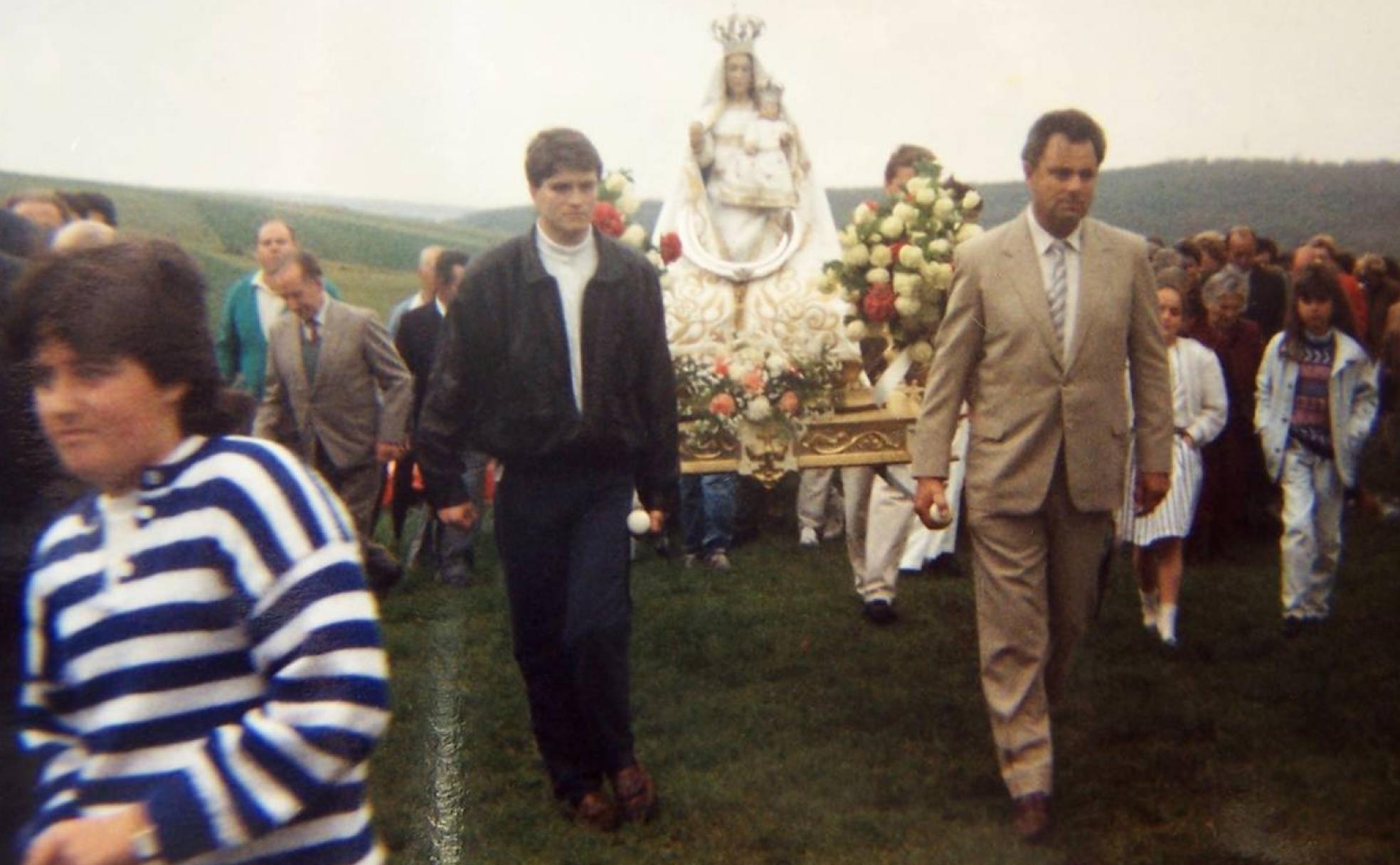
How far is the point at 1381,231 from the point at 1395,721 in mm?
2360

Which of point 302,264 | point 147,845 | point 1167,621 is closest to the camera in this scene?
point 147,845

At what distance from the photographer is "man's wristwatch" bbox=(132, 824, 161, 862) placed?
1.71m

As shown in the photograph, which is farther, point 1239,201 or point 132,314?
point 1239,201

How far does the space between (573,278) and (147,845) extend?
3.00 m

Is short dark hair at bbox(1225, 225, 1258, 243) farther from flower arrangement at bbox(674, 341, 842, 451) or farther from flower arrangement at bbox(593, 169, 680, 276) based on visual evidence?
flower arrangement at bbox(593, 169, 680, 276)

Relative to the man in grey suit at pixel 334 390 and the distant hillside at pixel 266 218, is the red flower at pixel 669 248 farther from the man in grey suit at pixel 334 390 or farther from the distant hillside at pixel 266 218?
the man in grey suit at pixel 334 390

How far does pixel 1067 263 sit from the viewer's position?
4.60 metres

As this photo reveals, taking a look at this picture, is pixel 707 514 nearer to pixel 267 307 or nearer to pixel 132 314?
pixel 267 307

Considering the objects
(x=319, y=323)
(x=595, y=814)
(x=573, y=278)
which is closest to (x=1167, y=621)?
(x=595, y=814)

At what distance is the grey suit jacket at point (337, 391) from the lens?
6.54 meters

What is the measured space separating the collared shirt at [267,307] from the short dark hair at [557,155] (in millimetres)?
2299

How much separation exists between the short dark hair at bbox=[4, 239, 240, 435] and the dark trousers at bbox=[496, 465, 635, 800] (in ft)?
8.40

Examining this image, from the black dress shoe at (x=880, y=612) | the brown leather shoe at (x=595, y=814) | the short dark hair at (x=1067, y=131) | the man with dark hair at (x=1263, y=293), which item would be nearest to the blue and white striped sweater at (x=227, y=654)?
the brown leather shoe at (x=595, y=814)

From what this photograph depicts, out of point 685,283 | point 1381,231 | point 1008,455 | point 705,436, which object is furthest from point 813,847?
point 1381,231
